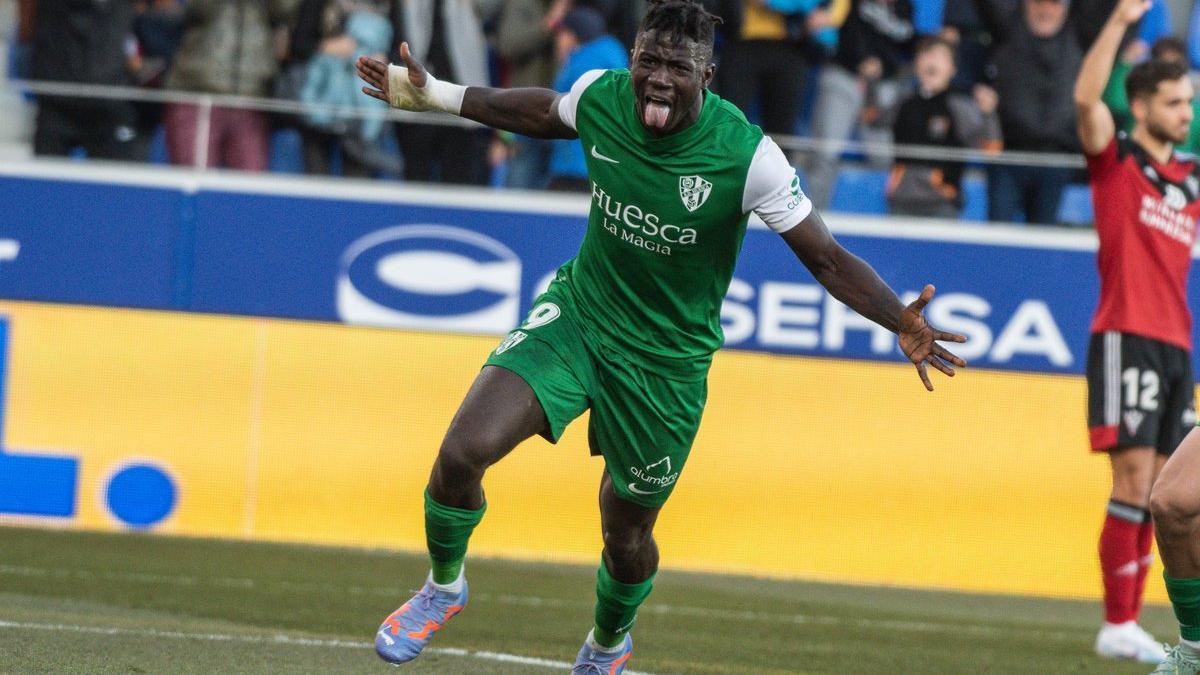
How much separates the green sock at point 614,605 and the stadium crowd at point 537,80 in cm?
556

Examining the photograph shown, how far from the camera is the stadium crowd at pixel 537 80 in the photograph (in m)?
11.7

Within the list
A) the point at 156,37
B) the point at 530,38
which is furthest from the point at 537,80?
the point at 156,37

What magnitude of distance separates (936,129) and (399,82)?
640 centimetres

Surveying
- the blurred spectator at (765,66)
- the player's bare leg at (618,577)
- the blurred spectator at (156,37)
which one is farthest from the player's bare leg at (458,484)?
the blurred spectator at (156,37)

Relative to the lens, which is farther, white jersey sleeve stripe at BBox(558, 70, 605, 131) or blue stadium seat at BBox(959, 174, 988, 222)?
blue stadium seat at BBox(959, 174, 988, 222)

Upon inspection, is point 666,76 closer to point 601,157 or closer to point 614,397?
point 601,157

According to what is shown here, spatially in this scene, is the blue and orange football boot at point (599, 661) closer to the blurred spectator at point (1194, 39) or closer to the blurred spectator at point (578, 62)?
the blurred spectator at point (578, 62)

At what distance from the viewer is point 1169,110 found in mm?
8500

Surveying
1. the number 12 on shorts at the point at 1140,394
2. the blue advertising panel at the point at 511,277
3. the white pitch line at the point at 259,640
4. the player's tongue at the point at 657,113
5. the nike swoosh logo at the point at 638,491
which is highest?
the player's tongue at the point at 657,113

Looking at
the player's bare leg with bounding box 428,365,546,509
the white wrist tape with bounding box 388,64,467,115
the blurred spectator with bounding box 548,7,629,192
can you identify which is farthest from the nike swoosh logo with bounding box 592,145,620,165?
the blurred spectator with bounding box 548,7,629,192

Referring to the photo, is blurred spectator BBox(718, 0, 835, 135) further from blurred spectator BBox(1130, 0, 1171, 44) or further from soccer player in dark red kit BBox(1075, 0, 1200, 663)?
soccer player in dark red kit BBox(1075, 0, 1200, 663)

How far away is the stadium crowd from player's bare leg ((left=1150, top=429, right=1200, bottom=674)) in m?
5.71

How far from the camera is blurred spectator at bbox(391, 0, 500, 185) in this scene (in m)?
11.9

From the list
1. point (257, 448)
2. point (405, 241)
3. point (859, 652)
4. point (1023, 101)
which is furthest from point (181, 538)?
point (1023, 101)
